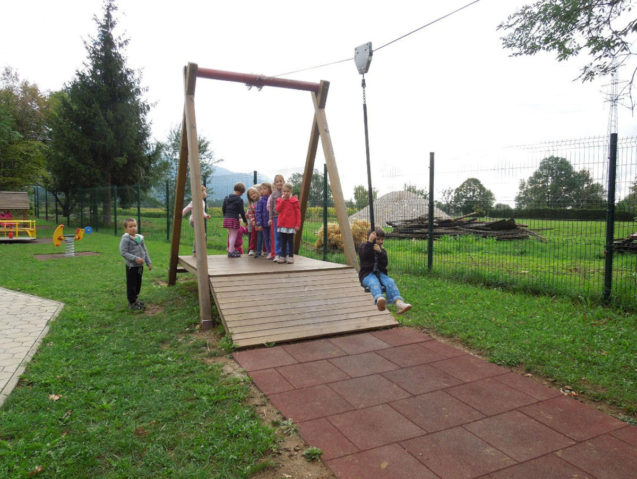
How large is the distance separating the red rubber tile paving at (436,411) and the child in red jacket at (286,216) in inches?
166

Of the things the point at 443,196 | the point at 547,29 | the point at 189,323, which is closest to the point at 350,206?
the point at 443,196

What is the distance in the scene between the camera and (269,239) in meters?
8.52

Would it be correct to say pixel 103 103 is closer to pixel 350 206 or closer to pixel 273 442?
pixel 350 206

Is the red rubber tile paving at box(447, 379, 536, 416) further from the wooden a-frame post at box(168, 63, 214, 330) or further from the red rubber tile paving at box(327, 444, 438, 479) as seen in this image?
the wooden a-frame post at box(168, 63, 214, 330)

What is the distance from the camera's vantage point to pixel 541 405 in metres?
3.77

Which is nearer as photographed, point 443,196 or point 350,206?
point 443,196

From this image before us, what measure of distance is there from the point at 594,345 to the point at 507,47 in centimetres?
560

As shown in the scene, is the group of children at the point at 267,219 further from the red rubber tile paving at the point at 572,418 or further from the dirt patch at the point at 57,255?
the dirt patch at the point at 57,255

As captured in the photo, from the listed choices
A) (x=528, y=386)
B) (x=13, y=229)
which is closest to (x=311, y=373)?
(x=528, y=386)

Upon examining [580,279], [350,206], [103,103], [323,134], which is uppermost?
[103,103]

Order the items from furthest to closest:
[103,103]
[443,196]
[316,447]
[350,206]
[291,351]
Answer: [103,103], [350,206], [443,196], [291,351], [316,447]

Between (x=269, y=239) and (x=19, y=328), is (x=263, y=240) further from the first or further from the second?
(x=19, y=328)

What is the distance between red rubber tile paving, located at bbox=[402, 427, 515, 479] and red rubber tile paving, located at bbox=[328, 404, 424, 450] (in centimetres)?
13

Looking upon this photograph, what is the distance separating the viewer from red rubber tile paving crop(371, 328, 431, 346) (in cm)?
549
